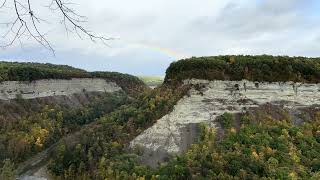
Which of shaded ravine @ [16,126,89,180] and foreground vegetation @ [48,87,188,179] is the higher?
foreground vegetation @ [48,87,188,179]

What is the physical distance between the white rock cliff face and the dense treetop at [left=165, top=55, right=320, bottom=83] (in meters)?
31.7

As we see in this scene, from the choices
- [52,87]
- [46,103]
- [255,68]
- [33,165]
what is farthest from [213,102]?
[52,87]

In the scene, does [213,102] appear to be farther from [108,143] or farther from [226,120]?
[108,143]

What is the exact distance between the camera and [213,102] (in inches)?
2050

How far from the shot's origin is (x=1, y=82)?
253ft

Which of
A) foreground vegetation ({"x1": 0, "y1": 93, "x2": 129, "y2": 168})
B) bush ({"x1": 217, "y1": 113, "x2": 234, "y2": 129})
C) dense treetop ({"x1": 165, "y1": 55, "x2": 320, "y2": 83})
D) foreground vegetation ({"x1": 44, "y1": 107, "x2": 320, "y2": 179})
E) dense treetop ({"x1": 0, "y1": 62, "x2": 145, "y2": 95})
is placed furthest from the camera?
dense treetop ({"x1": 0, "y1": 62, "x2": 145, "y2": 95})

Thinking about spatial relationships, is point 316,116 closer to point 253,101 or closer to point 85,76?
point 253,101

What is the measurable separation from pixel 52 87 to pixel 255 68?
39466 millimetres

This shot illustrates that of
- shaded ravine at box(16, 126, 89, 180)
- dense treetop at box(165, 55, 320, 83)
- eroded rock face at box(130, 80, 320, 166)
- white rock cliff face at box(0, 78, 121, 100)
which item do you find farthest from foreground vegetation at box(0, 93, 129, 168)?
dense treetop at box(165, 55, 320, 83)

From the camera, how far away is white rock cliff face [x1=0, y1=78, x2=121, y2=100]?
256 feet

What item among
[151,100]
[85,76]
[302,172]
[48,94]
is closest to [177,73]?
[151,100]

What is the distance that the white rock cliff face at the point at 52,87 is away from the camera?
3078 inches

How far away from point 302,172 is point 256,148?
15.3 ft

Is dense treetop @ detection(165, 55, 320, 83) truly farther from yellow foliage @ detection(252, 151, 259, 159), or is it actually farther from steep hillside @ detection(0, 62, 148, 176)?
steep hillside @ detection(0, 62, 148, 176)
